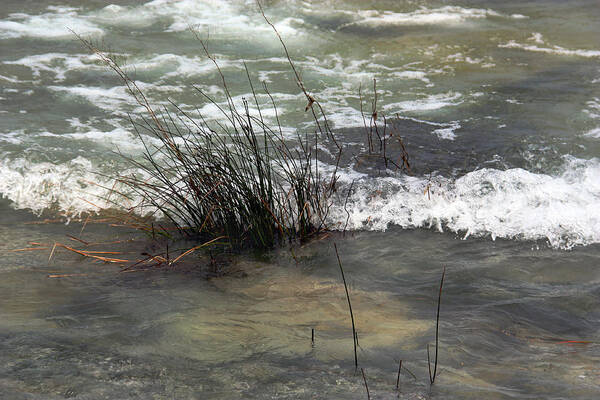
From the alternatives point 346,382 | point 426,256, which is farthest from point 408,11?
point 346,382

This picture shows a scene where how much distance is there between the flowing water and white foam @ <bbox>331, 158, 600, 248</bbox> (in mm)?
20

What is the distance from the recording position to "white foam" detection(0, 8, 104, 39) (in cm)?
936

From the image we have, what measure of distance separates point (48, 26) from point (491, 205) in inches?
302

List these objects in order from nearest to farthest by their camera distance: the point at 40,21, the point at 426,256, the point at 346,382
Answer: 1. the point at 346,382
2. the point at 426,256
3. the point at 40,21

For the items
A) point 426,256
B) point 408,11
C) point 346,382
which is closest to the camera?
point 346,382

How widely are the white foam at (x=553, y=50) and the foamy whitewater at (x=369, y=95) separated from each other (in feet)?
0.10

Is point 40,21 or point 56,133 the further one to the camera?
point 40,21

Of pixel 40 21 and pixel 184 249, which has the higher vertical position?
pixel 40 21

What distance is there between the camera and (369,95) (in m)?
7.41

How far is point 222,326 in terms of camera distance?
3.08 meters

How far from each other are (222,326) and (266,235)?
120cm

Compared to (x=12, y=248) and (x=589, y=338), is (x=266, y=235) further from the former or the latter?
(x=589, y=338)

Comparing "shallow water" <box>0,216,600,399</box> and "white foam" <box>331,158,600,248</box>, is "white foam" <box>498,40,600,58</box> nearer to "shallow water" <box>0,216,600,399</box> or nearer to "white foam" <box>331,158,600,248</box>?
"white foam" <box>331,158,600,248</box>

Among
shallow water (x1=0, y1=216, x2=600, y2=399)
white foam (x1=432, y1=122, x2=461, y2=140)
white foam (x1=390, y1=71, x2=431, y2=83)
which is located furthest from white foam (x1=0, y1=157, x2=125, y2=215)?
white foam (x1=390, y1=71, x2=431, y2=83)
